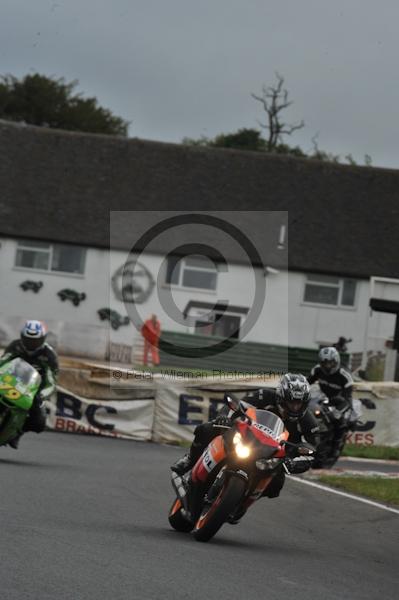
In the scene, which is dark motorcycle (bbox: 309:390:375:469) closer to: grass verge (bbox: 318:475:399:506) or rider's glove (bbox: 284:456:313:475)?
grass verge (bbox: 318:475:399:506)

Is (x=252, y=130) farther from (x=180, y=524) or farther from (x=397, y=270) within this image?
(x=180, y=524)

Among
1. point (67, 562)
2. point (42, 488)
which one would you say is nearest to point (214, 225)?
point (42, 488)

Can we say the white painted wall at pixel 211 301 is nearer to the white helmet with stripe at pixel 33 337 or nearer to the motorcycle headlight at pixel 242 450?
the white helmet with stripe at pixel 33 337

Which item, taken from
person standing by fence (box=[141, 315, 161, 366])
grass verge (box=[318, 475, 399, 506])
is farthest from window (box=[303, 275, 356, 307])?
grass verge (box=[318, 475, 399, 506])

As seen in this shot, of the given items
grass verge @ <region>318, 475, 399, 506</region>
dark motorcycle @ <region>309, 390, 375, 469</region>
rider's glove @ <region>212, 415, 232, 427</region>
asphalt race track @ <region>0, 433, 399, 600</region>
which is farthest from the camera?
dark motorcycle @ <region>309, 390, 375, 469</region>

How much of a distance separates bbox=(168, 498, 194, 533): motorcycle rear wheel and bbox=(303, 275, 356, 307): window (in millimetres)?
39283

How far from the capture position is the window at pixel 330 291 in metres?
50.0

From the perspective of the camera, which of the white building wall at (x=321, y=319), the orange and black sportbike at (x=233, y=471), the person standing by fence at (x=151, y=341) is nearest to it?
the orange and black sportbike at (x=233, y=471)

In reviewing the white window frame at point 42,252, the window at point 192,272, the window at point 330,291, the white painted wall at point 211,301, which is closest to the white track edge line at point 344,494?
the white painted wall at point 211,301

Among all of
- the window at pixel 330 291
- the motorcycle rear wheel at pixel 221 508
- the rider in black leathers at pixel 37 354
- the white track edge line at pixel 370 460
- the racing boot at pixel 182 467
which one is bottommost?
the white track edge line at pixel 370 460

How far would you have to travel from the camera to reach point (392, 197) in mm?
51938

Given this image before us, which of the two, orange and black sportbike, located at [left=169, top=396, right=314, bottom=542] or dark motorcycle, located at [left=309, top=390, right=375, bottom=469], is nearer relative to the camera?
orange and black sportbike, located at [left=169, top=396, right=314, bottom=542]

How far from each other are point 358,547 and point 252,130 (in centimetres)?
8048

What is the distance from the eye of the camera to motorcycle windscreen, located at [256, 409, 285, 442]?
1045 cm
